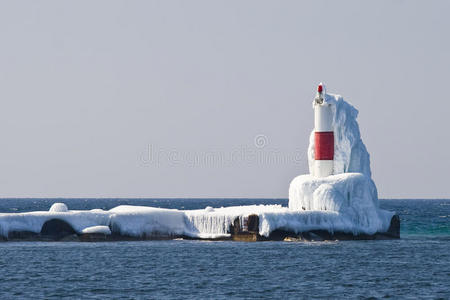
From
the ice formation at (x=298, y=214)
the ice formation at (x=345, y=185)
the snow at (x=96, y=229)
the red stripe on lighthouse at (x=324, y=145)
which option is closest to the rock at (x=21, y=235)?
the ice formation at (x=298, y=214)

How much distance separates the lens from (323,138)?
75.4 m

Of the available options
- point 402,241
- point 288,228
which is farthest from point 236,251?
point 402,241

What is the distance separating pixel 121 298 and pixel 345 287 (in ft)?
38.8

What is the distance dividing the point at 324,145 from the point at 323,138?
58 cm

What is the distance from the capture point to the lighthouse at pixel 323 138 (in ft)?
247

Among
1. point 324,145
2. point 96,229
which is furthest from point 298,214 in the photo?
point 96,229

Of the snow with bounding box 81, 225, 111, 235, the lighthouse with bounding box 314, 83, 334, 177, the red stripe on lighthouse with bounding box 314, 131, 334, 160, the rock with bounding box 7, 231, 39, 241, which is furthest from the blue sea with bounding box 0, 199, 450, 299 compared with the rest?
the red stripe on lighthouse with bounding box 314, 131, 334, 160

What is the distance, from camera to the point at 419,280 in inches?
2009

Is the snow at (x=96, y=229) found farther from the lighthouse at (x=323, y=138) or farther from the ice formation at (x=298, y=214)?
the lighthouse at (x=323, y=138)

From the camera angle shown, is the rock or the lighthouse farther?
the lighthouse

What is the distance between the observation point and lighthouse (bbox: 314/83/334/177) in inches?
2970

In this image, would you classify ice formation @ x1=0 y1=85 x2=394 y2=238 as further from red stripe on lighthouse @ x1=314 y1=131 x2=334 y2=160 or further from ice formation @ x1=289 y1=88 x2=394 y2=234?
red stripe on lighthouse @ x1=314 y1=131 x2=334 y2=160

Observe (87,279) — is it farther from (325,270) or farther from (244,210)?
(244,210)

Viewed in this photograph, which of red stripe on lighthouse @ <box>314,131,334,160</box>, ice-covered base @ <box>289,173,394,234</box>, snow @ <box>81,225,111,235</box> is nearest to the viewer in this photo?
snow @ <box>81,225,111,235</box>
